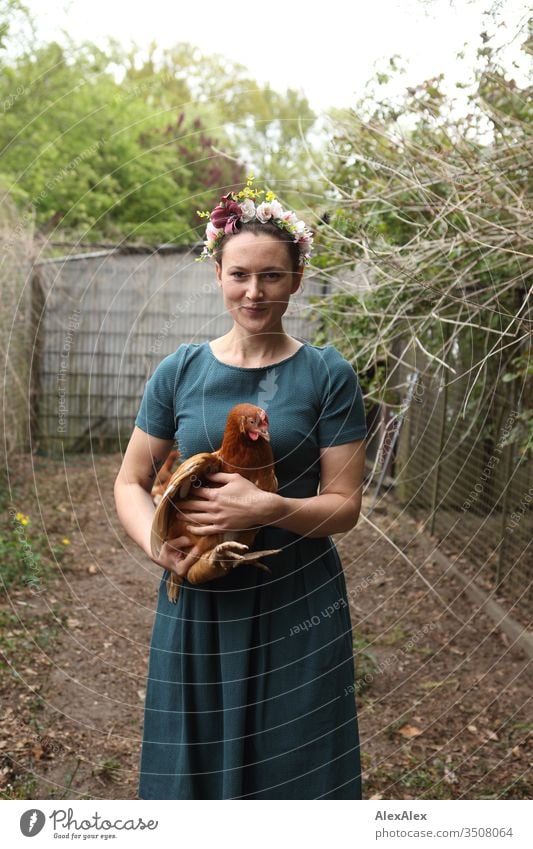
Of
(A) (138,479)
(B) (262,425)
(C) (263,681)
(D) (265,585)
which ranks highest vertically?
(B) (262,425)

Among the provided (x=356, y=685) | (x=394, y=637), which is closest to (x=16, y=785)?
(x=356, y=685)

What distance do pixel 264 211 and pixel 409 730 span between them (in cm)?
225

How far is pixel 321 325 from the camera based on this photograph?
3.98m

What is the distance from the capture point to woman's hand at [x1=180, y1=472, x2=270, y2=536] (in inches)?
54.8

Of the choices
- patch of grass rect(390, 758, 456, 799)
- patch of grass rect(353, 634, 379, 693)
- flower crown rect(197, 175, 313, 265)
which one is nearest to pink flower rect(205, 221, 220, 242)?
flower crown rect(197, 175, 313, 265)

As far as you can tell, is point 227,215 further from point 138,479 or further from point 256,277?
point 138,479

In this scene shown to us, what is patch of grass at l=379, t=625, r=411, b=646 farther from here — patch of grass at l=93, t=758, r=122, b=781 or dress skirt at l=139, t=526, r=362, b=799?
dress skirt at l=139, t=526, r=362, b=799

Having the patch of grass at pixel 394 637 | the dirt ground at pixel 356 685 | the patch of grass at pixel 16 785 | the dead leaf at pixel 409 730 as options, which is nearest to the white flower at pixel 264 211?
the dirt ground at pixel 356 685

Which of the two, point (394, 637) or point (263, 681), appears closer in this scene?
point (263, 681)

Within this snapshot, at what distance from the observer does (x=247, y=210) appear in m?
1.49

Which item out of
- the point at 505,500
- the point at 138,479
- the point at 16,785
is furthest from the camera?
the point at 505,500
